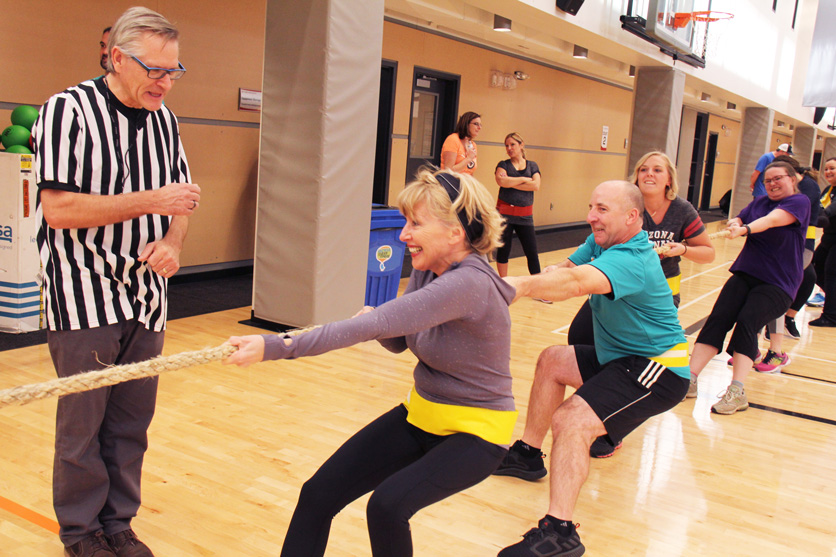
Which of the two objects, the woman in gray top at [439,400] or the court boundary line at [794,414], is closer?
the woman in gray top at [439,400]

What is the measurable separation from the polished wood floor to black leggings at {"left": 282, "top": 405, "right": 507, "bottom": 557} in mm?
676

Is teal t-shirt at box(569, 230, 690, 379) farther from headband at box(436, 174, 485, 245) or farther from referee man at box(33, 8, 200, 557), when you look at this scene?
referee man at box(33, 8, 200, 557)

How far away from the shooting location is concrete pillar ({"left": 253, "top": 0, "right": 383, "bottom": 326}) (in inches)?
184

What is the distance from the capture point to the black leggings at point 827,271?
687 centimetres

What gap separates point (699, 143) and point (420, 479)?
60.9ft

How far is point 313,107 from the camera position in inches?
184

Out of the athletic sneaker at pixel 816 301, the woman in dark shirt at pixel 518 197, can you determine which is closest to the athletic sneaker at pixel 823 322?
the athletic sneaker at pixel 816 301

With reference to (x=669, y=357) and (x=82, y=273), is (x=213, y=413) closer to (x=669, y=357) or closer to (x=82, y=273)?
(x=82, y=273)

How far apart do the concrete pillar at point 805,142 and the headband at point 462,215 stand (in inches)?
764

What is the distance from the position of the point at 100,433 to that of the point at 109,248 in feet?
1.93

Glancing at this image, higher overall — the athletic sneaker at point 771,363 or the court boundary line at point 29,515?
the athletic sneaker at point 771,363

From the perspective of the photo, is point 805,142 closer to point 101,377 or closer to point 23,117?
point 23,117

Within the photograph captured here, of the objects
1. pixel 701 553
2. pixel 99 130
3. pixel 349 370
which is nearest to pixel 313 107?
pixel 349 370

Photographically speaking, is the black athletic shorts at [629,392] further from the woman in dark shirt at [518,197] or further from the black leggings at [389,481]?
the woman in dark shirt at [518,197]
